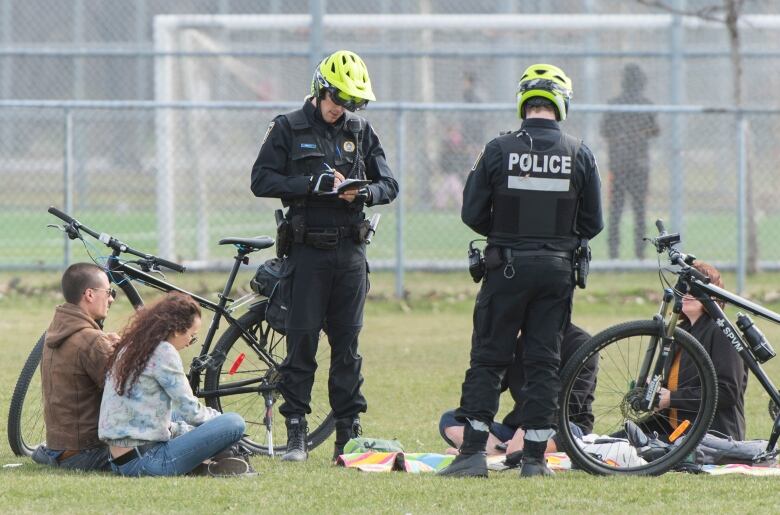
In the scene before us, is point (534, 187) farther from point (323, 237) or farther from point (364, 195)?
point (323, 237)

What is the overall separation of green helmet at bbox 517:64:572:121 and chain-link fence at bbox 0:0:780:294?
19.9 ft

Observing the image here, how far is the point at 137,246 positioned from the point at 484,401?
31.0 ft

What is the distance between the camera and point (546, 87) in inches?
256

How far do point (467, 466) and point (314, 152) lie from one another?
1.75 meters

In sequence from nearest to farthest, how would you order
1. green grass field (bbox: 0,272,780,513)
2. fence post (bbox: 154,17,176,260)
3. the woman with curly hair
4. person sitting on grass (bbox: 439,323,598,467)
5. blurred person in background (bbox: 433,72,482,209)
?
green grass field (bbox: 0,272,780,513)
the woman with curly hair
person sitting on grass (bbox: 439,323,598,467)
fence post (bbox: 154,17,176,260)
blurred person in background (bbox: 433,72,482,209)

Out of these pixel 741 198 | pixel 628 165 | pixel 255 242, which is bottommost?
pixel 255 242

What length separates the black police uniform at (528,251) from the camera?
646 centimetres

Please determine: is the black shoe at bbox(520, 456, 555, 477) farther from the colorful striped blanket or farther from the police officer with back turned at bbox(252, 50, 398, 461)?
the police officer with back turned at bbox(252, 50, 398, 461)

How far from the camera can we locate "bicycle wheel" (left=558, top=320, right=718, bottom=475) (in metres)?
6.55

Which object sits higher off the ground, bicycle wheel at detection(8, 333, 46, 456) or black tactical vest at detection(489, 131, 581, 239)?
black tactical vest at detection(489, 131, 581, 239)

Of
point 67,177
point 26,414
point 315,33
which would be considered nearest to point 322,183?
point 26,414

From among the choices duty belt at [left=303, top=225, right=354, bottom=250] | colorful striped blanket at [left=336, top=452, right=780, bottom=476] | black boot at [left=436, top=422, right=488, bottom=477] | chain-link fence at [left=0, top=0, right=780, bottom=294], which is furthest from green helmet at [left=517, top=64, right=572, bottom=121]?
chain-link fence at [left=0, top=0, right=780, bottom=294]

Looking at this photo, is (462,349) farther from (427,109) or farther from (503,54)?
(503,54)

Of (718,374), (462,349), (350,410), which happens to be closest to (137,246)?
(462,349)
